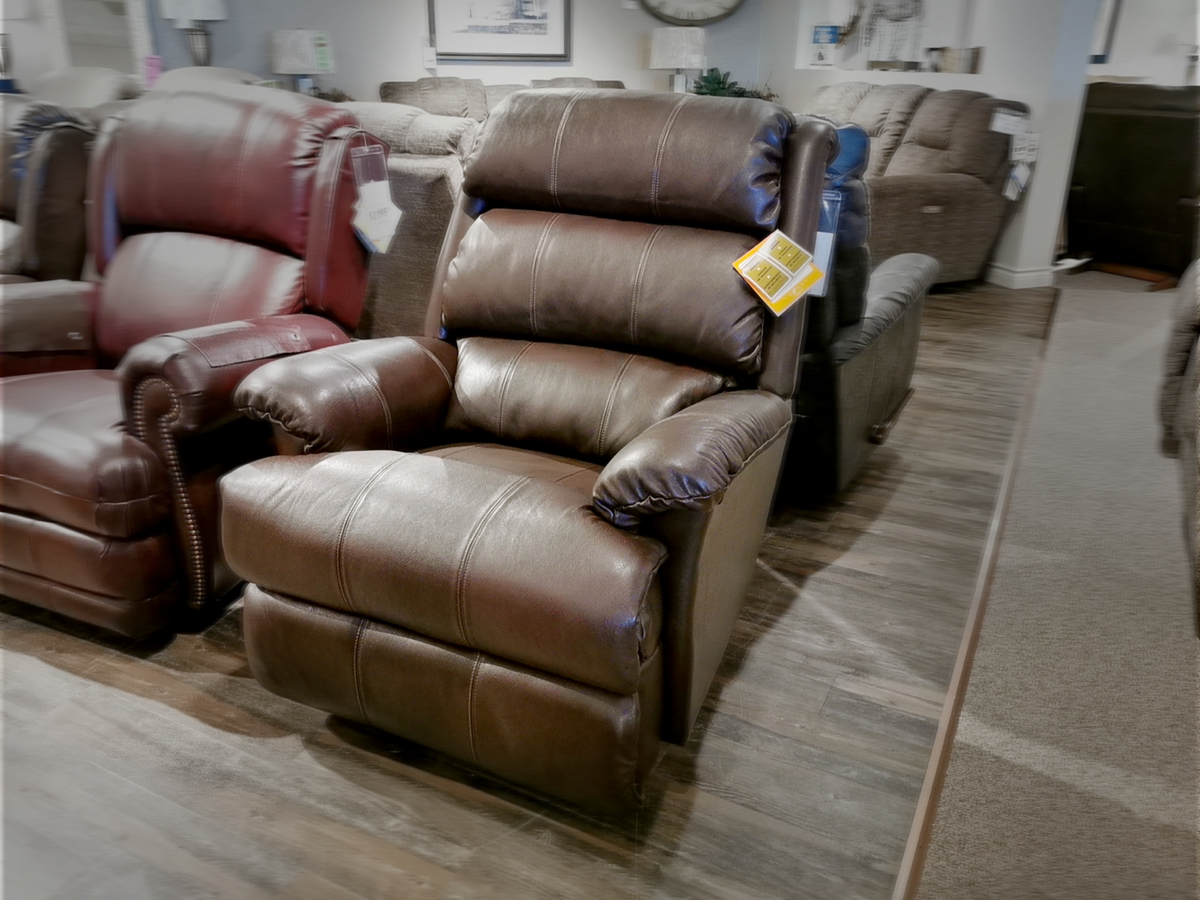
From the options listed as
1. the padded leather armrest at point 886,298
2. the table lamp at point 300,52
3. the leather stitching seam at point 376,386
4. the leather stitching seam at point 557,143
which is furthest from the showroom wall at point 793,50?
the leather stitching seam at point 376,386

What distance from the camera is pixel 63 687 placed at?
1.64 meters

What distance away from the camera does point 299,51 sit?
4.80m

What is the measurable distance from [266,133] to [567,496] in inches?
46.6

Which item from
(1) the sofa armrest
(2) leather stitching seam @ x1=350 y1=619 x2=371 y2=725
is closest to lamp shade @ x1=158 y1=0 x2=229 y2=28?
(1) the sofa armrest

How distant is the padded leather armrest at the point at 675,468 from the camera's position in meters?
1.17

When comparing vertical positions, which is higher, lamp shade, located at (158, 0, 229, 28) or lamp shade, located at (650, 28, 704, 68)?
lamp shade, located at (158, 0, 229, 28)

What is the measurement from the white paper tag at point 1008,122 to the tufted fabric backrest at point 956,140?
2 cm

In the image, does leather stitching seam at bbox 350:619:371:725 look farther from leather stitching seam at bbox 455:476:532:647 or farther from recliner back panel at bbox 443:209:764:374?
recliner back panel at bbox 443:209:764:374

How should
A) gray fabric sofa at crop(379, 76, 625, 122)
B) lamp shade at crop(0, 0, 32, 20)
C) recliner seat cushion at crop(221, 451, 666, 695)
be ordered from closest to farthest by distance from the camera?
recliner seat cushion at crop(221, 451, 666, 695), lamp shade at crop(0, 0, 32, 20), gray fabric sofa at crop(379, 76, 625, 122)

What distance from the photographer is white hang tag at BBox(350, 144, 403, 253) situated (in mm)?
1891

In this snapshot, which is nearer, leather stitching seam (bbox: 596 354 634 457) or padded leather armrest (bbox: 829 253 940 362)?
leather stitching seam (bbox: 596 354 634 457)

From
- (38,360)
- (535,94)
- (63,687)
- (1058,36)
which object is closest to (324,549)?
(63,687)

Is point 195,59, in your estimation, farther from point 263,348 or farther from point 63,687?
point 63,687

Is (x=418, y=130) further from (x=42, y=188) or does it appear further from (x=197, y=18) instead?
(x=197, y=18)
